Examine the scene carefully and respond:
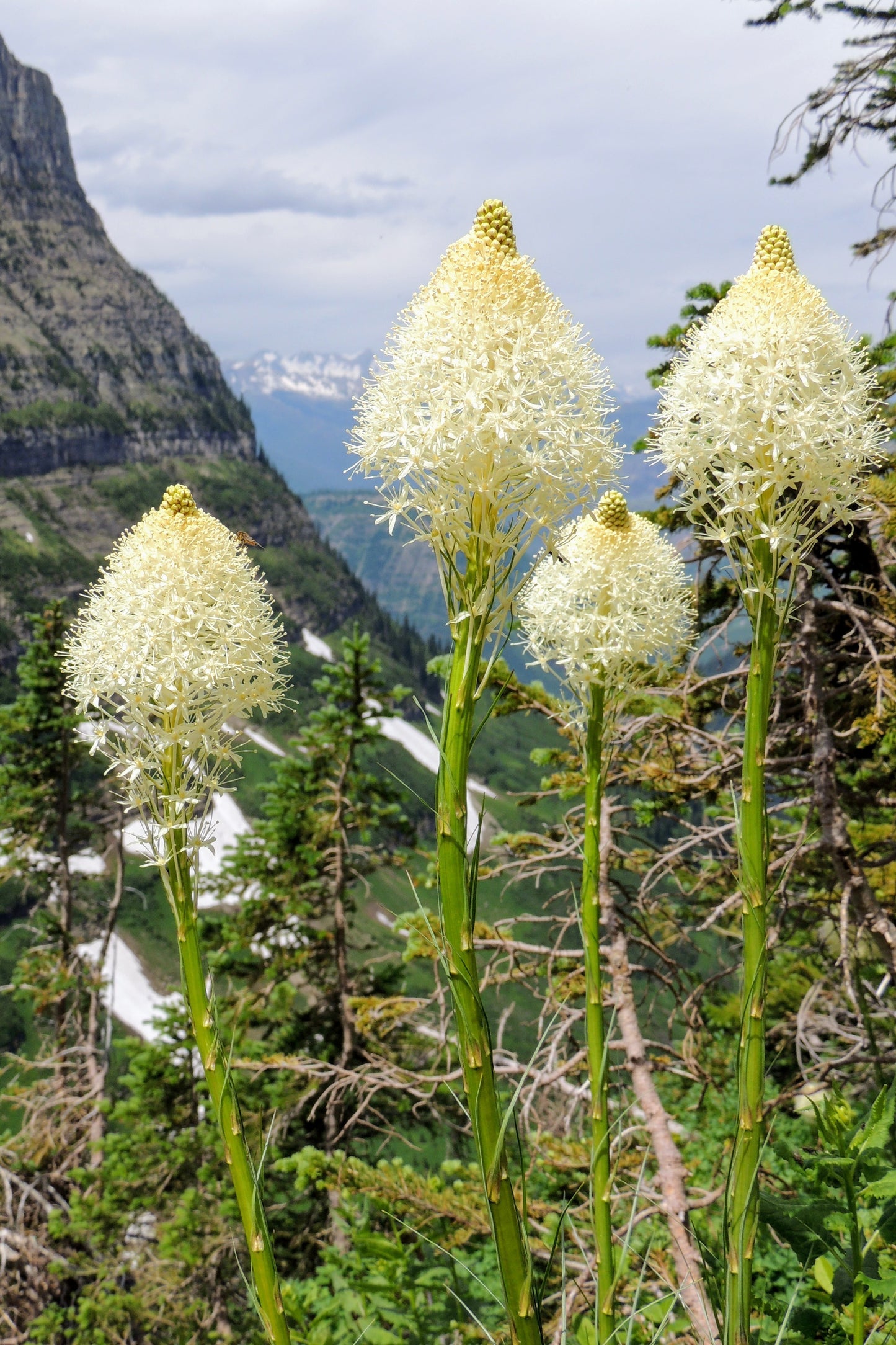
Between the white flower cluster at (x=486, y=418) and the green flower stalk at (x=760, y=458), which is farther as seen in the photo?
the green flower stalk at (x=760, y=458)

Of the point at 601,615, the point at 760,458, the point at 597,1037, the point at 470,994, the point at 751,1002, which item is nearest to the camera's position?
the point at 470,994

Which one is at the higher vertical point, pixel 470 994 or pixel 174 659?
pixel 174 659

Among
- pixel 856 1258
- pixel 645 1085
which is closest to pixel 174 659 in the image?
pixel 856 1258

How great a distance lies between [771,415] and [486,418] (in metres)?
1.02

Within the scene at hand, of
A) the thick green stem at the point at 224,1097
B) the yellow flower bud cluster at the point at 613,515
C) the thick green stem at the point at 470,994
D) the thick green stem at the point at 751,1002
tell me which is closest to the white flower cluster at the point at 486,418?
the thick green stem at the point at 470,994

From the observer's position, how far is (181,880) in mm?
2680

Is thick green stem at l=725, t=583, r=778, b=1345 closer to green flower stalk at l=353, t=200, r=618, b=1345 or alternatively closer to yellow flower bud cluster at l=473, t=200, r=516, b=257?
green flower stalk at l=353, t=200, r=618, b=1345

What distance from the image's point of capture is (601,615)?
13.0ft

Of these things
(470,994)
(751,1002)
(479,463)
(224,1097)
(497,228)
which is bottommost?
(224,1097)

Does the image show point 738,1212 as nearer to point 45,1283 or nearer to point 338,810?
point 338,810

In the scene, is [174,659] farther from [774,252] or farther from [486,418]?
[774,252]

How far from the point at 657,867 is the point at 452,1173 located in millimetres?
4462

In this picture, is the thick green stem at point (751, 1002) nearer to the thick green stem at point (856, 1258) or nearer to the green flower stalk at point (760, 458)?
the green flower stalk at point (760, 458)

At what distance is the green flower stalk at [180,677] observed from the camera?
271 centimetres
